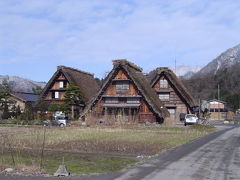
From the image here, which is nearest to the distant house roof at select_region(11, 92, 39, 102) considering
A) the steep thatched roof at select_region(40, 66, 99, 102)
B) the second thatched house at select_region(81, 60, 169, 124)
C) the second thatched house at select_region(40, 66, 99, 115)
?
the second thatched house at select_region(40, 66, 99, 115)

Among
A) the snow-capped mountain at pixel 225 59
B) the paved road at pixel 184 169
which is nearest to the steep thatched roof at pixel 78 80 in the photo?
the paved road at pixel 184 169

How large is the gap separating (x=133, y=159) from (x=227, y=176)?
11.9 ft

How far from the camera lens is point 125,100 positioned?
39.0m

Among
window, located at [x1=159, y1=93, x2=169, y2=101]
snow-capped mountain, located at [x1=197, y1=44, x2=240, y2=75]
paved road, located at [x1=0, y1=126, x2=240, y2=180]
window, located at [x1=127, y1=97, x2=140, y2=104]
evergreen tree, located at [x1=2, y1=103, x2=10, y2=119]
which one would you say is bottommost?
paved road, located at [x1=0, y1=126, x2=240, y2=180]

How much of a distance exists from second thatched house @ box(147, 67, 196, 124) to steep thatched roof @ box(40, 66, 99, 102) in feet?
31.6

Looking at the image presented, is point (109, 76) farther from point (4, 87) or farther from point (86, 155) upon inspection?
point (86, 155)

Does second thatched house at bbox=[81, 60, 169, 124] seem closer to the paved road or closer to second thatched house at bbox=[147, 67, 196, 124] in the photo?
second thatched house at bbox=[147, 67, 196, 124]

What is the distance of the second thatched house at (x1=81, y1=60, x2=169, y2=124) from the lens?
3694cm

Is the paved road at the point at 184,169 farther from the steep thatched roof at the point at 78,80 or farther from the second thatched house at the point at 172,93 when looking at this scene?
the steep thatched roof at the point at 78,80

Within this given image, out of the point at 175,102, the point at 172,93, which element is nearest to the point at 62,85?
the point at 172,93

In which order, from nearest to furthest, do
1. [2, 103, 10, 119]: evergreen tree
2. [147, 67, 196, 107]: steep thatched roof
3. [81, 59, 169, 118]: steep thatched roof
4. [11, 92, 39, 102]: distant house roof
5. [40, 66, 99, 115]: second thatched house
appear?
[81, 59, 169, 118]: steep thatched roof < [2, 103, 10, 119]: evergreen tree < [147, 67, 196, 107]: steep thatched roof < [40, 66, 99, 115]: second thatched house < [11, 92, 39, 102]: distant house roof

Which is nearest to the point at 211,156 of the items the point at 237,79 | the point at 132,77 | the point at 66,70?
the point at 132,77

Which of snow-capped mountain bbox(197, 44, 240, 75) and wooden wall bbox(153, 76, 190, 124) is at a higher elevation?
snow-capped mountain bbox(197, 44, 240, 75)

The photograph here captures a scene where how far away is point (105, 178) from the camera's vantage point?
8.08 metres
